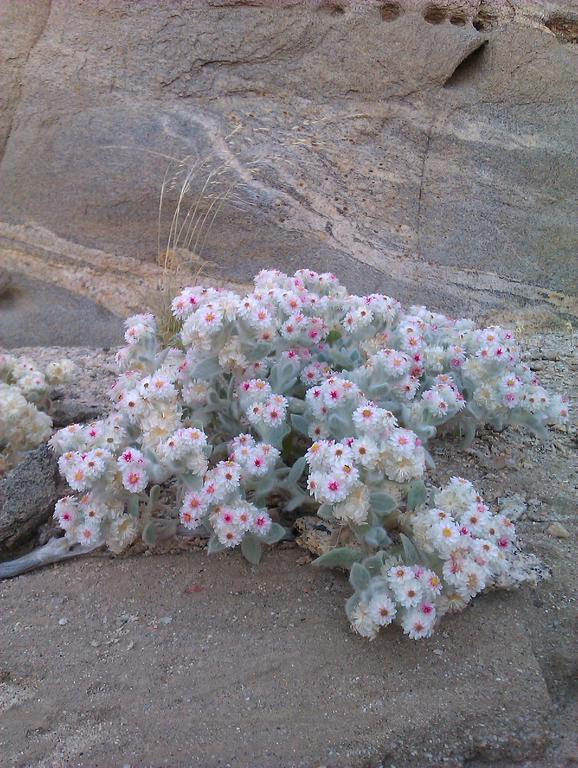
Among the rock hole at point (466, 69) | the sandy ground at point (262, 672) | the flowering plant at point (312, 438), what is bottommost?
the sandy ground at point (262, 672)

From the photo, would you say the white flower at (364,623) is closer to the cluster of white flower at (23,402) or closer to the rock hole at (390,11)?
the cluster of white flower at (23,402)

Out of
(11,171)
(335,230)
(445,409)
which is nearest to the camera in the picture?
(445,409)

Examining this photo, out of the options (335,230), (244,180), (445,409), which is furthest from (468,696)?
(244,180)

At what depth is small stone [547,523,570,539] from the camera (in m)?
2.54

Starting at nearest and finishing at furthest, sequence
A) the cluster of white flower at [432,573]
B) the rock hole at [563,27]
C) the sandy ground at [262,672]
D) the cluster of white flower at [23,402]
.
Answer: the sandy ground at [262,672]
the cluster of white flower at [432,573]
the cluster of white flower at [23,402]
the rock hole at [563,27]

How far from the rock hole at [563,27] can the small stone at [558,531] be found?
10.6 feet

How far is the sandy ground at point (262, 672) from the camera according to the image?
184 cm

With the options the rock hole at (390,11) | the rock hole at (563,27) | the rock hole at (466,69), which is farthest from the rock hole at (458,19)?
the rock hole at (563,27)

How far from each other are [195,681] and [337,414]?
2.71 ft

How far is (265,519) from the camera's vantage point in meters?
2.21

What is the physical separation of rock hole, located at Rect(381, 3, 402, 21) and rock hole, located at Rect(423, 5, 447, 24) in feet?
0.51

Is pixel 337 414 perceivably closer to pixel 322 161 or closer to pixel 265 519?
pixel 265 519

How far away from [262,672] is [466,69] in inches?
149

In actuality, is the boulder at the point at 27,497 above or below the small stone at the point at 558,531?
below
